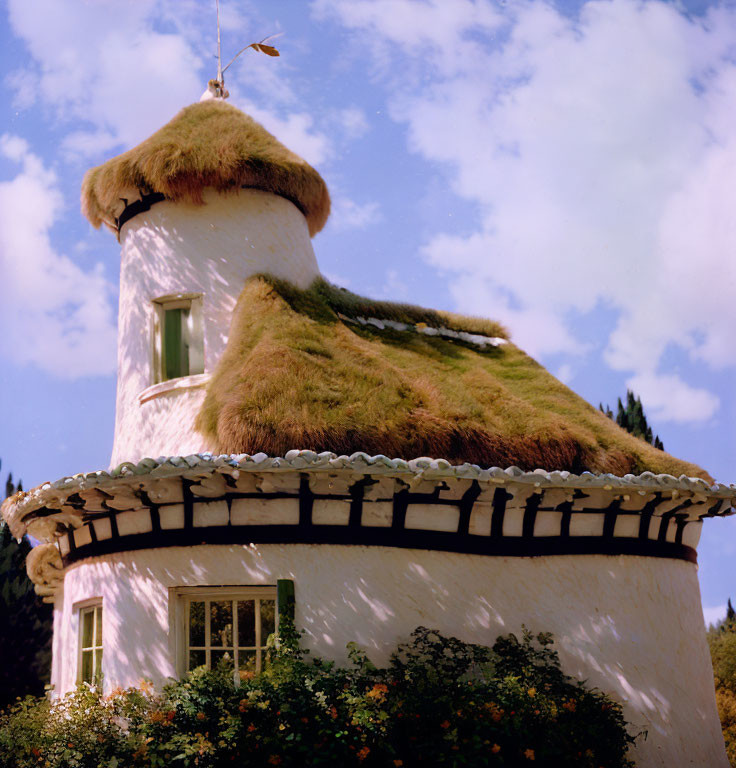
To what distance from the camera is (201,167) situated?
10.8 meters

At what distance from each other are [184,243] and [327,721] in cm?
609

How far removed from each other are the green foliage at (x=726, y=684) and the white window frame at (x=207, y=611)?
24.6ft

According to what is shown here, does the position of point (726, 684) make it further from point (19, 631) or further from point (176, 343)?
point (19, 631)

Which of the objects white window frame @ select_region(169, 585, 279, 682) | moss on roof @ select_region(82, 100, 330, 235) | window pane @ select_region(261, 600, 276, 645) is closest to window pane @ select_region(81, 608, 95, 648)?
white window frame @ select_region(169, 585, 279, 682)

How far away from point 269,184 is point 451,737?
696cm

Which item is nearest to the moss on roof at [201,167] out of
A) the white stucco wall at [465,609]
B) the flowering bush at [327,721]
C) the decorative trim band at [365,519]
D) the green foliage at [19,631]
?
the decorative trim band at [365,519]

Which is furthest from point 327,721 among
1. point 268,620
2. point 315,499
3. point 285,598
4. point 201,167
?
point 201,167

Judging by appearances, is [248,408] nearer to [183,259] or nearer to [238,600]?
[238,600]

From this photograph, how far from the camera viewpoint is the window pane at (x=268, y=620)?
8305 millimetres

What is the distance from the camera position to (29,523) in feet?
30.9

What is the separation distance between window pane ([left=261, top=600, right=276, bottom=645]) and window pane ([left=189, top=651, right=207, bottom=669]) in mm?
568

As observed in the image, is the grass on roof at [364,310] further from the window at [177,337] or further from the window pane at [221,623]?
the window pane at [221,623]

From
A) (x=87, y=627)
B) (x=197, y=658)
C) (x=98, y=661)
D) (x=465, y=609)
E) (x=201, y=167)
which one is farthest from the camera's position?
(x=201, y=167)

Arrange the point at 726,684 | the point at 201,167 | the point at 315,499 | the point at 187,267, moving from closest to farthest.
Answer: the point at 315,499 → the point at 201,167 → the point at 187,267 → the point at 726,684
